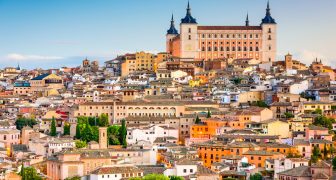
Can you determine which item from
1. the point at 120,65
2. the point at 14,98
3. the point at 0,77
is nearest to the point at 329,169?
the point at 14,98

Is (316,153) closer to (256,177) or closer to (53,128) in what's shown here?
(256,177)

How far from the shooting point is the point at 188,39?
77.9m

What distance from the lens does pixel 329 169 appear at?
33.3m

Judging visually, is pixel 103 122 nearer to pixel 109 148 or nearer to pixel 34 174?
pixel 109 148

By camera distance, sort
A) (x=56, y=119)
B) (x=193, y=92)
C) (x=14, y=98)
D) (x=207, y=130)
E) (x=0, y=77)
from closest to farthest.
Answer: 1. (x=207, y=130)
2. (x=56, y=119)
3. (x=193, y=92)
4. (x=14, y=98)
5. (x=0, y=77)

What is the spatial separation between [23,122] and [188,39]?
28839mm

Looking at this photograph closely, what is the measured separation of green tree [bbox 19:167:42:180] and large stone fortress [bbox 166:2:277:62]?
40.8 meters

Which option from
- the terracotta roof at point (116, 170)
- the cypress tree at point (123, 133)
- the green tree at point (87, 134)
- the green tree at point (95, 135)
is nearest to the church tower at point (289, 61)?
the cypress tree at point (123, 133)

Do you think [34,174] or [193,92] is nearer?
[34,174]

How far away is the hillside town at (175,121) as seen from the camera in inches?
1502

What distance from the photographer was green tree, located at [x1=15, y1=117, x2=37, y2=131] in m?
51.7

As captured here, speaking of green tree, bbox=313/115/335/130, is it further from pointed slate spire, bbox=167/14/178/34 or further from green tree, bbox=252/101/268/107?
pointed slate spire, bbox=167/14/178/34

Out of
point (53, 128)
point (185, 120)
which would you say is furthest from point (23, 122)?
point (185, 120)

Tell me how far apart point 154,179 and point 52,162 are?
22.2 feet
